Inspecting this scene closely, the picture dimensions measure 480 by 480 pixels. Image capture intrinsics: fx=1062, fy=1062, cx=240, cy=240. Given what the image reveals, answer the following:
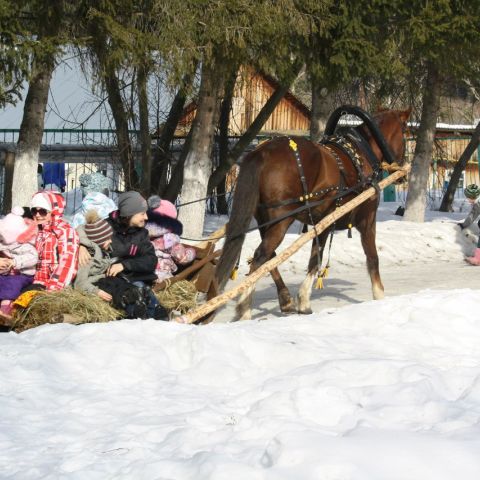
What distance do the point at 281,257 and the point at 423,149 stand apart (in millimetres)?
12652

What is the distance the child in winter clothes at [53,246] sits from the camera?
8.02m

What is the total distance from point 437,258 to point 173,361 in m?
10.6

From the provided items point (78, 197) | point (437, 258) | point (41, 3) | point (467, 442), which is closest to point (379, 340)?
point (467, 442)

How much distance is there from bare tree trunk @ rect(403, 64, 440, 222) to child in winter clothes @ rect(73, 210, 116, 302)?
12942 millimetres

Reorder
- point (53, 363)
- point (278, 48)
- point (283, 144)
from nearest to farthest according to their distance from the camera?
point (53, 363) → point (283, 144) → point (278, 48)

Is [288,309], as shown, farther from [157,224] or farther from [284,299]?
[157,224]

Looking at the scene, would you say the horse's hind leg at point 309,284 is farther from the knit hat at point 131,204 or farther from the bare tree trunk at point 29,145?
the bare tree trunk at point 29,145

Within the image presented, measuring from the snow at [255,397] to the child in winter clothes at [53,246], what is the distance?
29.9 inches

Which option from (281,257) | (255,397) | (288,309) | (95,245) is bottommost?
(288,309)

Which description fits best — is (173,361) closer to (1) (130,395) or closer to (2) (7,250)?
(1) (130,395)

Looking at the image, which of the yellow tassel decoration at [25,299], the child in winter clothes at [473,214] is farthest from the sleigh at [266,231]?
the child in winter clothes at [473,214]

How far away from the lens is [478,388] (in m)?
6.16

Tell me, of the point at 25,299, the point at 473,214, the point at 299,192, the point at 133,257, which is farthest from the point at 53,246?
the point at 473,214

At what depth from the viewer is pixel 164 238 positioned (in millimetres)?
9102
